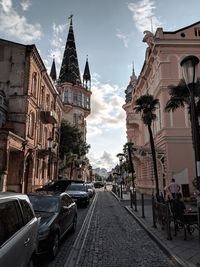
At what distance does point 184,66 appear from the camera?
7289 millimetres

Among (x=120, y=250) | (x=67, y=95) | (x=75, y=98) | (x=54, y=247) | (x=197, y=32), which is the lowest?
(x=120, y=250)

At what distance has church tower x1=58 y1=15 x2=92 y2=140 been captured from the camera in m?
71.4

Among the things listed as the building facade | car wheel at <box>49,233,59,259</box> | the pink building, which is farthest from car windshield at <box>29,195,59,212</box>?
the pink building

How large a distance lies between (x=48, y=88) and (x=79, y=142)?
58.6 feet

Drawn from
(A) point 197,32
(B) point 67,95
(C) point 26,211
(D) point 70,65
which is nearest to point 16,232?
(C) point 26,211

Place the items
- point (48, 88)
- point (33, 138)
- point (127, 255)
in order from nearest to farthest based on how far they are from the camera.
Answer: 1. point (127, 255)
2. point (33, 138)
3. point (48, 88)

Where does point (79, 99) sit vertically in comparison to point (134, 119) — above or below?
above

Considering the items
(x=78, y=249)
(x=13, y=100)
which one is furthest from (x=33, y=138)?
(x=78, y=249)

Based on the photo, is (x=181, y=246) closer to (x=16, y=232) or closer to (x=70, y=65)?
(x=16, y=232)

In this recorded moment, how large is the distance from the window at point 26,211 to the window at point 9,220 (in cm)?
25

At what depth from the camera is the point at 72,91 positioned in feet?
239

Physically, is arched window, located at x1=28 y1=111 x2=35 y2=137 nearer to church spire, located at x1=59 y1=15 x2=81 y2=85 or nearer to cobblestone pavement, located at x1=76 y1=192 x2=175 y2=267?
cobblestone pavement, located at x1=76 y1=192 x2=175 y2=267

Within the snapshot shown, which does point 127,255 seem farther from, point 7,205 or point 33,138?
point 33,138

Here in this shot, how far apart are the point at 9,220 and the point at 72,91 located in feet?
230
